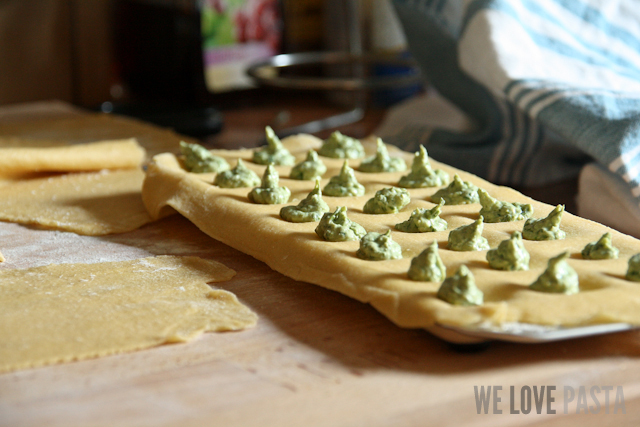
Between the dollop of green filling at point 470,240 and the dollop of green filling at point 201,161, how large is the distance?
1.63ft

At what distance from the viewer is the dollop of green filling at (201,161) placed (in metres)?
1.18

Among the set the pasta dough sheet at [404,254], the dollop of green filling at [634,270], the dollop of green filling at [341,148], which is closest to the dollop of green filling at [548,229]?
the pasta dough sheet at [404,254]

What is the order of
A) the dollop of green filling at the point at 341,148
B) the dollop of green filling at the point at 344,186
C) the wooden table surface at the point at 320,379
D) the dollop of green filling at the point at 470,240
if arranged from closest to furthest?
the wooden table surface at the point at 320,379
the dollop of green filling at the point at 470,240
the dollop of green filling at the point at 344,186
the dollop of green filling at the point at 341,148

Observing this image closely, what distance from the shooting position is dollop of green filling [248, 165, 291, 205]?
1.01m

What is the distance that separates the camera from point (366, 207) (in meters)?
0.98

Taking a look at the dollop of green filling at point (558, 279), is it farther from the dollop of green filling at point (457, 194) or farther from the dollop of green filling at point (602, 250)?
the dollop of green filling at point (457, 194)

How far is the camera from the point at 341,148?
1278 mm

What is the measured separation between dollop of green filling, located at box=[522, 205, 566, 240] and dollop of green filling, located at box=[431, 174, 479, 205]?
149 millimetres

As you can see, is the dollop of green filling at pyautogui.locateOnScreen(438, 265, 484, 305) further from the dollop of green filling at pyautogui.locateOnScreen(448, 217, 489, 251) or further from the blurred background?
the blurred background

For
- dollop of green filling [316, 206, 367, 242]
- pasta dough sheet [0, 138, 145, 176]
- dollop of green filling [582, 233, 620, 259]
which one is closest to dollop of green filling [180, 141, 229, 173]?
pasta dough sheet [0, 138, 145, 176]

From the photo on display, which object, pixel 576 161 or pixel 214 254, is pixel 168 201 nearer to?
pixel 214 254

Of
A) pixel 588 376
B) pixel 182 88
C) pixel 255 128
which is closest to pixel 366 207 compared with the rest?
pixel 588 376

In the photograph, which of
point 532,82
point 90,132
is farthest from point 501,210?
point 90,132

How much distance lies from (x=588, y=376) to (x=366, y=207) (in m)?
0.41
